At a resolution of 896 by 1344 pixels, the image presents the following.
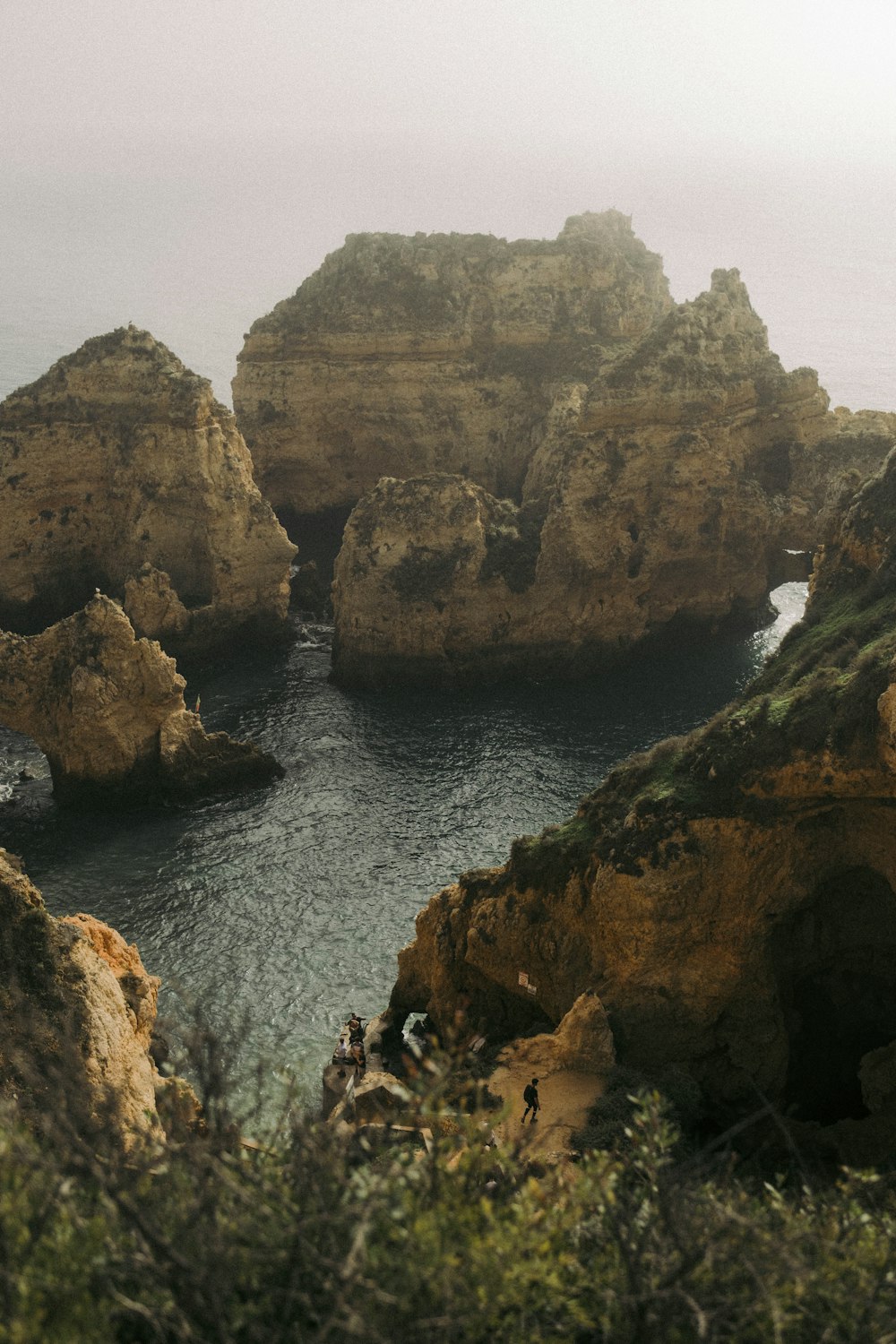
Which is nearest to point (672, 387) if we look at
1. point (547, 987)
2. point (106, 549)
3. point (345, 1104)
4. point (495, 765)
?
point (495, 765)

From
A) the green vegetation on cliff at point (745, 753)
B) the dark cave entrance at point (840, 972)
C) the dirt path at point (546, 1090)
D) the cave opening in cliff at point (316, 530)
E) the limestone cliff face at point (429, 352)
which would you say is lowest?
the dirt path at point (546, 1090)

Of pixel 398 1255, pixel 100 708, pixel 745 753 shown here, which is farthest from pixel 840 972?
pixel 100 708

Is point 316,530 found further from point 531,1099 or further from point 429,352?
point 531,1099

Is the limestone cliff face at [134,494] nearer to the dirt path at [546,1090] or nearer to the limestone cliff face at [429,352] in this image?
the limestone cliff face at [429,352]

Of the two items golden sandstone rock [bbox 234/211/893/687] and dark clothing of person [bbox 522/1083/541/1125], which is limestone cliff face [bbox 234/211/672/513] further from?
dark clothing of person [bbox 522/1083/541/1125]

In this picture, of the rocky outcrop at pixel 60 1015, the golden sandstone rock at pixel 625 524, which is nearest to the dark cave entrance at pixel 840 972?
the rocky outcrop at pixel 60 1015

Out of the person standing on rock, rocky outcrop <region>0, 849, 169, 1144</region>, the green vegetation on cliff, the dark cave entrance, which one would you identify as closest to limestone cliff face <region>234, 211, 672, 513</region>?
the green vegetation on cliff
